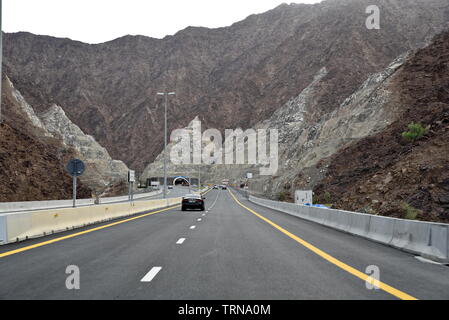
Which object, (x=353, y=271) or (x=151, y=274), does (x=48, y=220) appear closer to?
(x=151, y=274)

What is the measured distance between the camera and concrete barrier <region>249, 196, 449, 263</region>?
10.3m

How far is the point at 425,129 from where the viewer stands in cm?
3709

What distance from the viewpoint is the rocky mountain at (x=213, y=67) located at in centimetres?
10438

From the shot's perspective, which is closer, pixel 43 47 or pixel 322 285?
pixel 322 285

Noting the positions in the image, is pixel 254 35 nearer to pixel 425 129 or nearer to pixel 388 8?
pixel 388 8

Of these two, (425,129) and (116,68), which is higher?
(116,68)

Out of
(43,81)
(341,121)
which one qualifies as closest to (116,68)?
(43,81)

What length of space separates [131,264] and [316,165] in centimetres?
4906

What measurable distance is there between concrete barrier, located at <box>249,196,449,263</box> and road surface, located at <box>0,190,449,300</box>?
42cm

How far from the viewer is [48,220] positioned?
16.1 meters

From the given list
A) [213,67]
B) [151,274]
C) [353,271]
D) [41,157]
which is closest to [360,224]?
[353,271]

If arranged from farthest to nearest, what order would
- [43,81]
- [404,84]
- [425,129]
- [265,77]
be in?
[43,81]
[265,77]
[404,84]
[425,129]

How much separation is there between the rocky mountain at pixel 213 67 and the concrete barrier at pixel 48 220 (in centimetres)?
7388

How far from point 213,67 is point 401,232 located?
161607 millimetres
